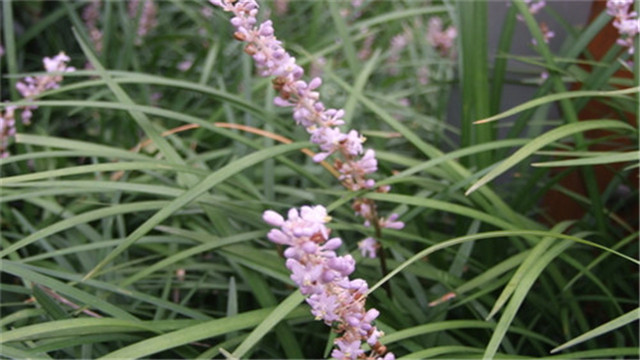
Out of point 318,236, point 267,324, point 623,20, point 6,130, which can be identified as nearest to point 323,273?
point 318,236

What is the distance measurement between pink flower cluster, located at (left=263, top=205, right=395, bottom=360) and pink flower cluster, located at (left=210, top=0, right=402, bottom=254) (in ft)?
1.00

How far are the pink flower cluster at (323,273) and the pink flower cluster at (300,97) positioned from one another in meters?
0.30

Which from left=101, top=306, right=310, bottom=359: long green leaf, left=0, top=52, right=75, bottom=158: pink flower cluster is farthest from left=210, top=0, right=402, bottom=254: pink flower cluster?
left=0, top=52, right=75, bottom=158: pink flower cluster

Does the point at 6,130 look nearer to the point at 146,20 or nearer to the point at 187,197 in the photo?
the point at 187,197

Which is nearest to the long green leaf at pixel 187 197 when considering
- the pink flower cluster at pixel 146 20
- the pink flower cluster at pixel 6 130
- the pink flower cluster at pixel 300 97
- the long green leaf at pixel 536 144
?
the pink flower cluster at pixel 300 97

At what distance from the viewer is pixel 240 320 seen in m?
1.25

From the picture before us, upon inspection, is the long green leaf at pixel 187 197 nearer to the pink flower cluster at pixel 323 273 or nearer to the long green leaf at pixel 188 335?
the long green leaf at pixel 188 335

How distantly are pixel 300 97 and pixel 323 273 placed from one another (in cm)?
40

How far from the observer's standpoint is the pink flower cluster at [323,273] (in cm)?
79

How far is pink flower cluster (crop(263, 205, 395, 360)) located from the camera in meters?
0.79

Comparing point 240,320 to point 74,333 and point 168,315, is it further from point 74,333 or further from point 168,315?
point 168,315

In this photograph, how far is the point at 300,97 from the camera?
1.16m

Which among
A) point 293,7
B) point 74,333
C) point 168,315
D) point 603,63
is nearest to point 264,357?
point 168,315

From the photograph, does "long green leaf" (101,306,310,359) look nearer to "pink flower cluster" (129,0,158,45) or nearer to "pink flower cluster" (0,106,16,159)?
"pink flower cluster" (0,106,16,159)
